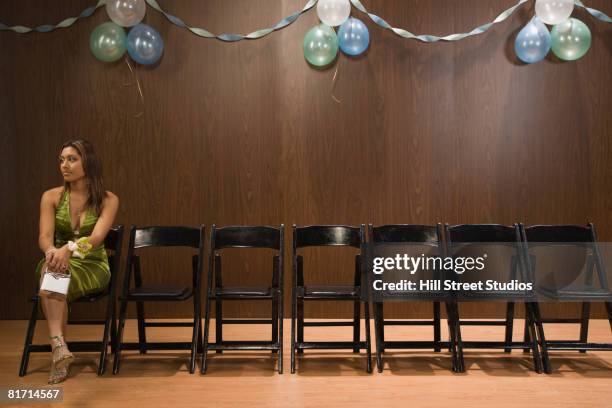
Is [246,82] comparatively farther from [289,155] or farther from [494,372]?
[494,372]

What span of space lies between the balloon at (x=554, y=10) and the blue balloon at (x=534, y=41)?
77 mm

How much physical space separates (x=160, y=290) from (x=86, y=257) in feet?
1.77

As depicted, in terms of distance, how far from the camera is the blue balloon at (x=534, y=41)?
482 centimetres

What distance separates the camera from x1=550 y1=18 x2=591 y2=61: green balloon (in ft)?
15.8

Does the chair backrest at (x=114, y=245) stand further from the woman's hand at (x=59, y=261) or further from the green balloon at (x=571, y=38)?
the green balloon at (x=571, y=38)

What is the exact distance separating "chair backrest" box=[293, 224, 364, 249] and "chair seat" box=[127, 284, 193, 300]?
0.85m

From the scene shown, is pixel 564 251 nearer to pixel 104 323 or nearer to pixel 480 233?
pixel 480 233

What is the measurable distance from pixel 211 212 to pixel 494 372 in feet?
8.75

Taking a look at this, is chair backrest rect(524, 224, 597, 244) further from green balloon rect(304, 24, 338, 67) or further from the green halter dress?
the green halter dress

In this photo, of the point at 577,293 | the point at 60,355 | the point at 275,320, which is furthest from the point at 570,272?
the point at 60,355

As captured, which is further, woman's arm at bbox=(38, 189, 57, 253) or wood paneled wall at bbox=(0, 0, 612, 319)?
wood paneled wall at bbox=(0, 0, 612, 319)

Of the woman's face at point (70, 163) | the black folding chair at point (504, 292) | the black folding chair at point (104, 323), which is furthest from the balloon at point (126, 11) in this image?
the black folding chair at point (504, 292)

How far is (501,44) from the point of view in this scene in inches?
199

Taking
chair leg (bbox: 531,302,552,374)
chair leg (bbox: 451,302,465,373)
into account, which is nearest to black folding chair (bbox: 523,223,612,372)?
chair leg (bbox: 531,302,552,374)
